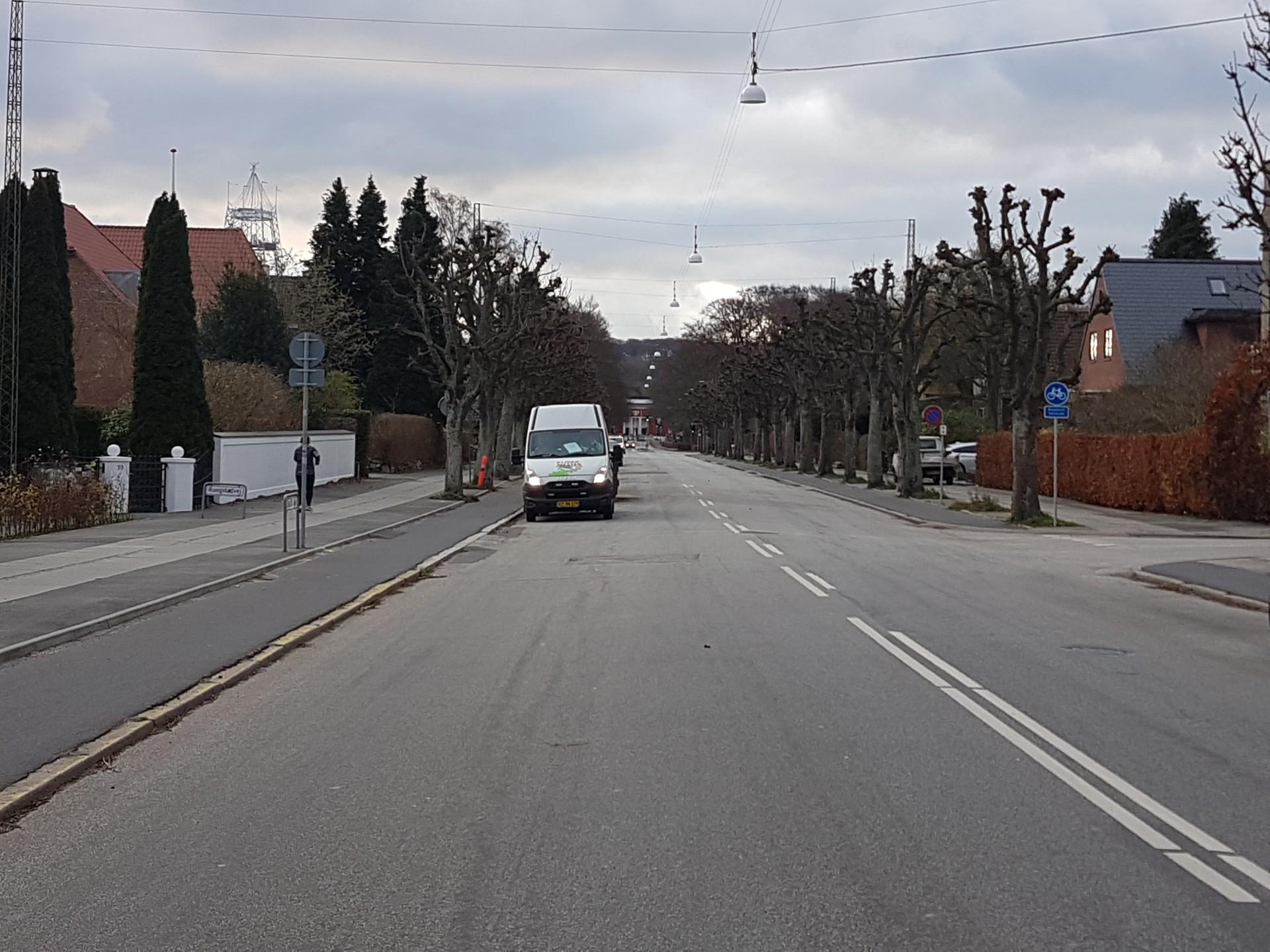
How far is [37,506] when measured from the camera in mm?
22359

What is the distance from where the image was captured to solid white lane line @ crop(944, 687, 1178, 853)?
6027 mm

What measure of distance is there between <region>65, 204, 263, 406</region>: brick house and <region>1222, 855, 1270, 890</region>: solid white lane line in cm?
2871

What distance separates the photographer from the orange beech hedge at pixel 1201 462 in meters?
27.9

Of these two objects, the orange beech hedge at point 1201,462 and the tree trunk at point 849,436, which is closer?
the orange beech hedge at point 1201,462

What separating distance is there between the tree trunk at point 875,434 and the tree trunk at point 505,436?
1371 cm

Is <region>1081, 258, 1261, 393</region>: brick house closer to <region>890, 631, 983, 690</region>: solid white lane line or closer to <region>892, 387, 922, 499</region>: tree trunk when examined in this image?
<region>892, 387, 922, 499</region>: tree trunk

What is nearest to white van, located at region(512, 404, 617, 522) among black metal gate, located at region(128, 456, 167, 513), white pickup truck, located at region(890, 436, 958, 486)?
black metal gate, located at region(128, 456, 167, 513)

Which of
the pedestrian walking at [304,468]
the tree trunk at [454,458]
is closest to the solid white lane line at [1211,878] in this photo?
the pedestrian walking at [304,468]

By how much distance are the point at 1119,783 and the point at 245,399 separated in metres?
31.7

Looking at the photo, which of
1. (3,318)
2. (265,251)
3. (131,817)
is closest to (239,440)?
(3,318)

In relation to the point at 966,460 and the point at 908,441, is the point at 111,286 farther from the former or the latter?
the point at 966,460

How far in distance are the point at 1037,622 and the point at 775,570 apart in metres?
5.41

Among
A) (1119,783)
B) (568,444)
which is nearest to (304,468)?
(568,444)

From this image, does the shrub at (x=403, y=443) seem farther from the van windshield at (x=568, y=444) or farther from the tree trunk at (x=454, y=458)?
the van windshield at (x=568, y=444)
